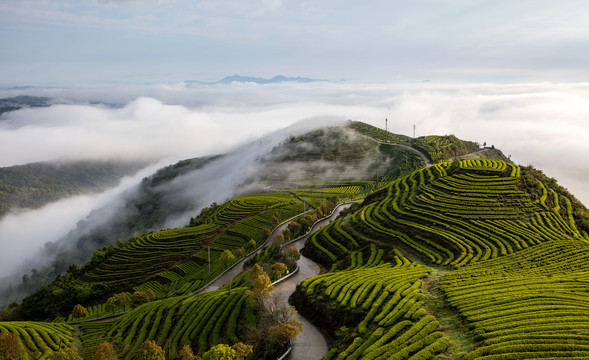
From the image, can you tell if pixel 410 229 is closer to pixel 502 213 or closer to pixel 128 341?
pixel 502 213

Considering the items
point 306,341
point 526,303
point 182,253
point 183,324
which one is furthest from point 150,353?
point 182,253

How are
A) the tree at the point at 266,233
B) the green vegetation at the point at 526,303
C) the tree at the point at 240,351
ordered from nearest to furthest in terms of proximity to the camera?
the green vegetation at the point at 526,303 → the tree at the point at 240,351 → the tree at the point at 266,233

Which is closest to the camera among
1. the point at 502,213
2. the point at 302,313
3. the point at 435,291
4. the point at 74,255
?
the point at 435,291

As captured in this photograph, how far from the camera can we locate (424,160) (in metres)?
180

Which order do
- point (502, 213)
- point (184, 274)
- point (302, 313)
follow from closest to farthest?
point (302, 313)
point (502, 213)
point (184, 274)

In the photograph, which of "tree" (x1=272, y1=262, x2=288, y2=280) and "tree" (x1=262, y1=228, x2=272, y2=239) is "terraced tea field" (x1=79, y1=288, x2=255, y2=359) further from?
"tree" (x1=262, y1=228, x2=272, y2=239)

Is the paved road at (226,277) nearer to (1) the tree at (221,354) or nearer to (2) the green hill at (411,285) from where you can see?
(2) the green hill at (411,285)

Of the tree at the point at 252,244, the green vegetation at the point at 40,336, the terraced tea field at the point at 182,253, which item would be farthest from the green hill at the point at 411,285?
the tree at the point at 252,244

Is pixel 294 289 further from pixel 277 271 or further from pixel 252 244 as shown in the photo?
pixel 252 244

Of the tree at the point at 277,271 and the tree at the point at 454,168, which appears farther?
the tree at the point at 454,168

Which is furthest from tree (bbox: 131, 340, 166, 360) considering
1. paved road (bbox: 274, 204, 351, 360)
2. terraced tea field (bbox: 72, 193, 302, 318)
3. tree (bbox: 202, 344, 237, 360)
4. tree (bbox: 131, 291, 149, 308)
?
terraced tea field (bbox: 72, 193, 302, 318)

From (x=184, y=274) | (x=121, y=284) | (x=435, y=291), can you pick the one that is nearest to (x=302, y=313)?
(x=435, y=291)

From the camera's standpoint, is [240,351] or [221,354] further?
[240,351]

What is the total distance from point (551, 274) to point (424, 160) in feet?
482
